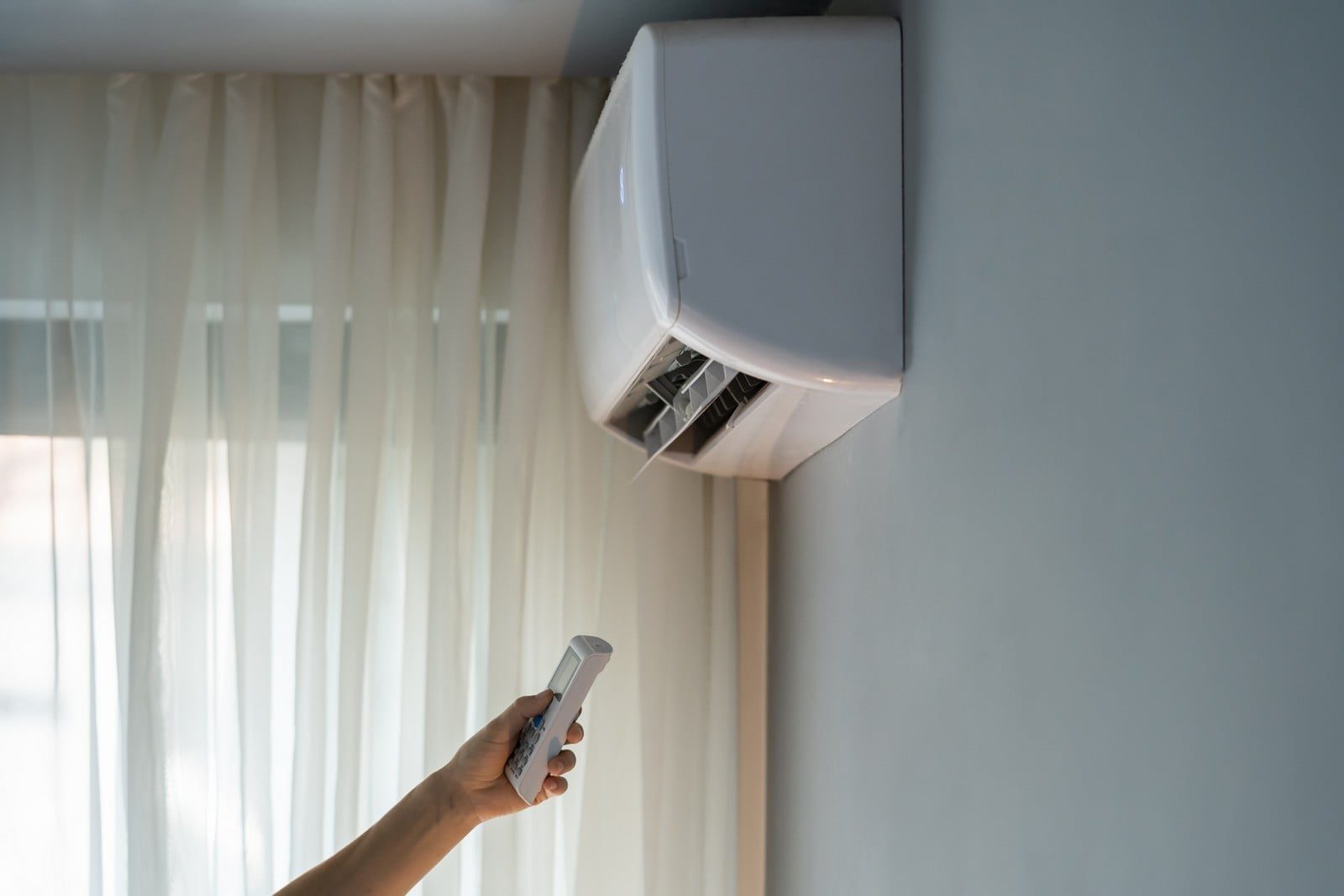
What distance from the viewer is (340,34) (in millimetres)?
1760

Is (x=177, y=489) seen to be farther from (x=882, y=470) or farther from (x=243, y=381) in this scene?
(x=882, y=470)

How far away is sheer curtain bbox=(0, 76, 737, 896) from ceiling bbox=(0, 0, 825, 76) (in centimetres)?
6

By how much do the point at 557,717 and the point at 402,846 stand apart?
0.27m

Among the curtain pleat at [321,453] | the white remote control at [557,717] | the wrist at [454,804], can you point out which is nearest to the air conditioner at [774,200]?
the white remote control at [557,717]

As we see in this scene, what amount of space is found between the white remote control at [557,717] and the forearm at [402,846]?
0.31ft

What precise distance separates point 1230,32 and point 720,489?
54.2 inches

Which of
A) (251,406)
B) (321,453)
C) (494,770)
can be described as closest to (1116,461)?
(494,770)

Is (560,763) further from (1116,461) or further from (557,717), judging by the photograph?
(1116,461)

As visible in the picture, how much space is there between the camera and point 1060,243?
739 mm

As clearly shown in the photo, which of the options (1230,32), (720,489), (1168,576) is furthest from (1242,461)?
(720,489)

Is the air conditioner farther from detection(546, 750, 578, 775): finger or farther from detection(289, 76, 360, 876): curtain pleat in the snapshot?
detection(289, 76, 360, 876): curtain pleat

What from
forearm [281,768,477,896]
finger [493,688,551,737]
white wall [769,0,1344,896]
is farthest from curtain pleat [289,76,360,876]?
white wall [769,0,1344,896]

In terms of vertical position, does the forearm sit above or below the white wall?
below

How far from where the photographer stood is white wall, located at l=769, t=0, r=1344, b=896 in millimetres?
487
